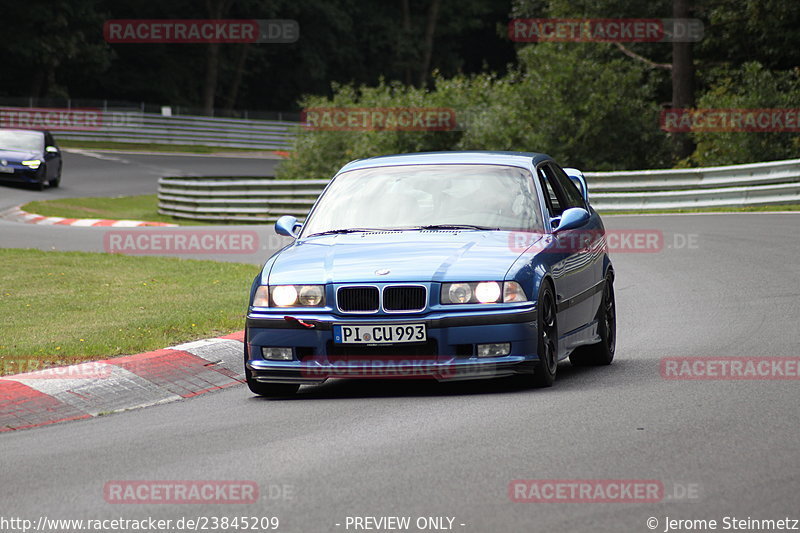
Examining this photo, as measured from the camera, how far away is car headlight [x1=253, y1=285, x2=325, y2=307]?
7.81 metres

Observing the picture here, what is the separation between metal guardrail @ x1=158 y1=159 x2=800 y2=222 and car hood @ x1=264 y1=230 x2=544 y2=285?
16894mm

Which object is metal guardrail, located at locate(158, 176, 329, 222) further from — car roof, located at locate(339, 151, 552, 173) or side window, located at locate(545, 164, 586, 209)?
car roof, located at locate(339, 151, 552, 173)

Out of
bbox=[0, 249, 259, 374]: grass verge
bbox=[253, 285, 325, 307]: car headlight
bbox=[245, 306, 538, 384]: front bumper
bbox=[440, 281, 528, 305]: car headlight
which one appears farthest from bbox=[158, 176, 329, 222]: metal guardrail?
bbox=[440, 281, 528, 305]: car headlight

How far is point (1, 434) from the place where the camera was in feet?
24.0

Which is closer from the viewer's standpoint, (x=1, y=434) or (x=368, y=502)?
(x=368, y=502)

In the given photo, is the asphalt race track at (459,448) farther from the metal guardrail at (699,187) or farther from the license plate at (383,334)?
the metal guardrail at (699,187)

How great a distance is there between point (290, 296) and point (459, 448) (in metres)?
2.02

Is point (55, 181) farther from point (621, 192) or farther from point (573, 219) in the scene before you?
point (573, 219)

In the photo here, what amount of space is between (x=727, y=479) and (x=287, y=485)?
184 centimetres

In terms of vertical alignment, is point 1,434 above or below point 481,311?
below

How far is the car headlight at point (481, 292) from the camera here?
7.68m

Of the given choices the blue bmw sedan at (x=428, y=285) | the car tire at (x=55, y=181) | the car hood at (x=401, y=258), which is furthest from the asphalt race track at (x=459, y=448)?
the car tire at (x=55, y=181)

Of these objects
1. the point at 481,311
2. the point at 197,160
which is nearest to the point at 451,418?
the point at 481,311

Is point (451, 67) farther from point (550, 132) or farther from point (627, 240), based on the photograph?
point (627, 240)
